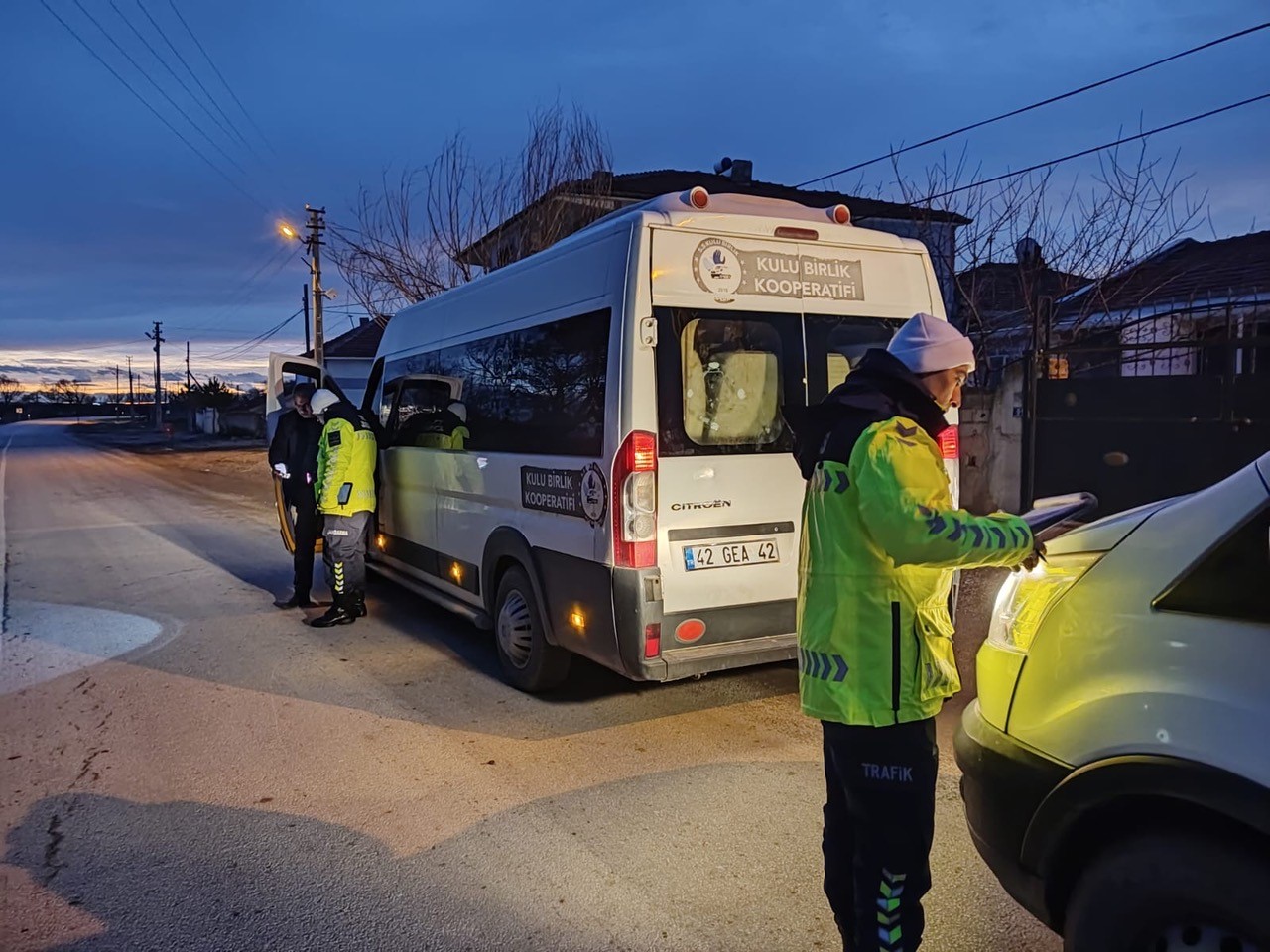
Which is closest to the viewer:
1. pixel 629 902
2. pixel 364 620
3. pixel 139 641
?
pixel 629 902

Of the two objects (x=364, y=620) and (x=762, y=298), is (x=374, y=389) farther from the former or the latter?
(x=762, y=298)

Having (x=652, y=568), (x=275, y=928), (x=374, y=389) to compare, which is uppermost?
(x=374, y=389)

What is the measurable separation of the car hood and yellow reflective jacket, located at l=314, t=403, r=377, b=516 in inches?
225

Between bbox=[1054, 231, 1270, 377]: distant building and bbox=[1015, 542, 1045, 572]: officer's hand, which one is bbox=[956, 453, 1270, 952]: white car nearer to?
bbox=[1015, 542, 1045, 572]: officer's hand

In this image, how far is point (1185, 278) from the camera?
1594 cm

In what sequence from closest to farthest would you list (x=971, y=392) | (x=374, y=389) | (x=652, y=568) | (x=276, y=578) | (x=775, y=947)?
(x=775, y=947), (x=652, y=568), (x=374, y=389), (x=276, y=578), (x=971, y=392)

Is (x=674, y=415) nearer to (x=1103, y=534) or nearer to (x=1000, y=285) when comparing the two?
(x=1103, y=534)

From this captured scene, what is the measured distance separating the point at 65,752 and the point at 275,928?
7.95 ft

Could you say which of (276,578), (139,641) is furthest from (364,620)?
(276,578)

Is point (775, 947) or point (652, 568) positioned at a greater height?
point (652, 568)

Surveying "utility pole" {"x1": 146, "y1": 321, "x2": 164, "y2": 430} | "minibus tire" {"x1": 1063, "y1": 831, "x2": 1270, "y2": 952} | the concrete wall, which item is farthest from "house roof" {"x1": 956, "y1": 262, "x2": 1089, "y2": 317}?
"utility pole" {"x1": 146, "y1": 321, "x2": 164, "y2": 430}

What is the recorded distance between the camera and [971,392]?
1091cm

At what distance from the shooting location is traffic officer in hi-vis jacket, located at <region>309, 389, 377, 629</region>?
7.21m

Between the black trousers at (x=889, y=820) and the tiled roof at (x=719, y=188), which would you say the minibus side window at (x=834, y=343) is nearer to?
the black trousers at (x=889, y=820)
